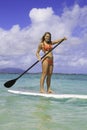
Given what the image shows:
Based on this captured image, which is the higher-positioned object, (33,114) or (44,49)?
(44,49)

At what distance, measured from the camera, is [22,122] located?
17.3 ft

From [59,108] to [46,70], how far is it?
105 inches

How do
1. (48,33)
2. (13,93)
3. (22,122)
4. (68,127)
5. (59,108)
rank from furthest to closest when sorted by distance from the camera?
(13,93), (48,33), (59,108), (22,122), (68,127)

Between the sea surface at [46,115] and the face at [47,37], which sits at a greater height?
the face at [47,37]

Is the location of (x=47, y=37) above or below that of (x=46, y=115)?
above

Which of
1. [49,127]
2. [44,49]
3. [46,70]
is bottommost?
[49,127]

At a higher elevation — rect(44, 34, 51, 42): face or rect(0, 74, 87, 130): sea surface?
rect(44, 34, 51, 42): face

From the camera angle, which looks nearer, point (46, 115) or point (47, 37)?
point (46, 115)

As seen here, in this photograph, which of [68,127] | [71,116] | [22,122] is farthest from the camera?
[71,116]

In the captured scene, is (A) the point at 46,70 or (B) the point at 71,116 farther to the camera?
(A) the point at 46,70

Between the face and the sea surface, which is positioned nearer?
the sea surface

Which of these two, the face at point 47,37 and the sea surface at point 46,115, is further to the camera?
the face at point 47,37

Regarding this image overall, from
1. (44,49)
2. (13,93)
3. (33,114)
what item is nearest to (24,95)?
(13,93)

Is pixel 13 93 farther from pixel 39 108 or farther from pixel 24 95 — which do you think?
pixel 39 108
